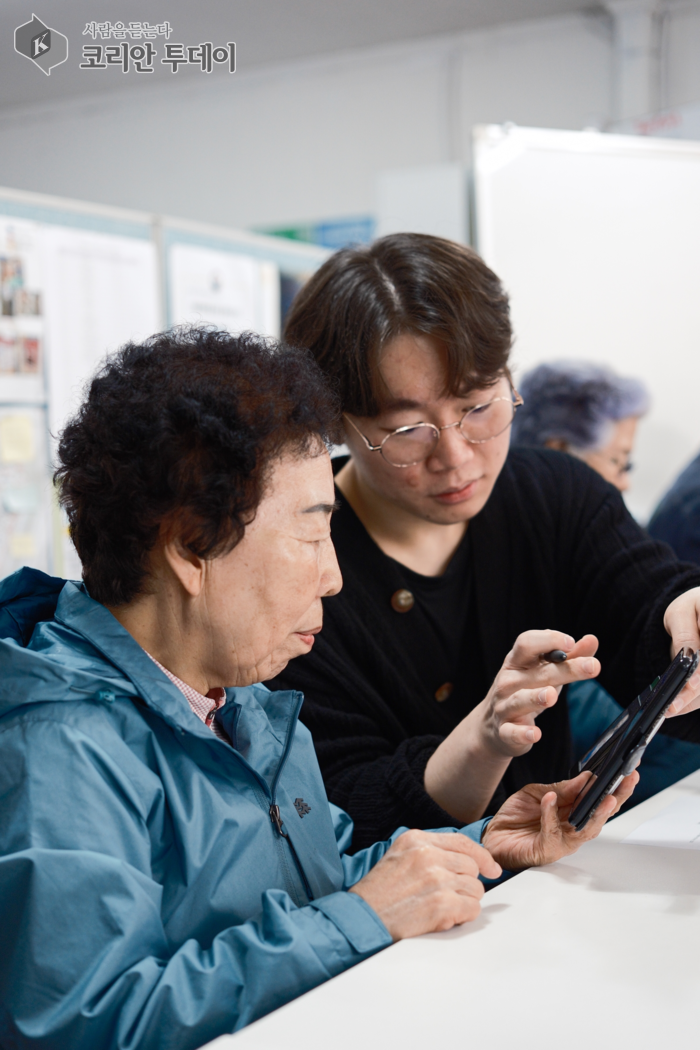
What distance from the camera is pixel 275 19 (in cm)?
534

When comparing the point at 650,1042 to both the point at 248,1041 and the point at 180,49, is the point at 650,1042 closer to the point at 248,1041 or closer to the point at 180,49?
the point at 248,1041

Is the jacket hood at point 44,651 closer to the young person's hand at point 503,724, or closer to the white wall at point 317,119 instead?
the young person's hand at point 503,724

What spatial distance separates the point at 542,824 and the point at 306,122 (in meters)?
5.88

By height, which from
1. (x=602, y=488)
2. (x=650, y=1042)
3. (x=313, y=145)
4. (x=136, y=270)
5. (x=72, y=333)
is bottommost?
(x=650, y=1042)

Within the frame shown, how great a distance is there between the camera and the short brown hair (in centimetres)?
125

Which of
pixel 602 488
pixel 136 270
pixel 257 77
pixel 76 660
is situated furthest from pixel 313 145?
pixel 76 660

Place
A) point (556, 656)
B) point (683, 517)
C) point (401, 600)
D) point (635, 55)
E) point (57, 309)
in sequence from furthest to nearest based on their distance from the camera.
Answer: point (635, 55)
point (57, 309)
point (683, 517)
point (401, 600)
point (556, 656)

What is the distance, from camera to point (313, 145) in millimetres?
6172

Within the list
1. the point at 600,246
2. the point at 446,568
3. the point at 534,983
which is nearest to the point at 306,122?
the point at 600,246

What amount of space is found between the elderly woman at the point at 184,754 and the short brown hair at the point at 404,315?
22 cm

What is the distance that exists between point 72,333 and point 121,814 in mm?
2170

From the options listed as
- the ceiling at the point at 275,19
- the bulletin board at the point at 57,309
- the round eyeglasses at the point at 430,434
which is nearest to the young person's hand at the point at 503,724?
the round eyeglasses at the point at 430,434

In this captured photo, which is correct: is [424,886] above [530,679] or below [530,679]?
below

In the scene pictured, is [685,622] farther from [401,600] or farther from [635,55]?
[635,55]
